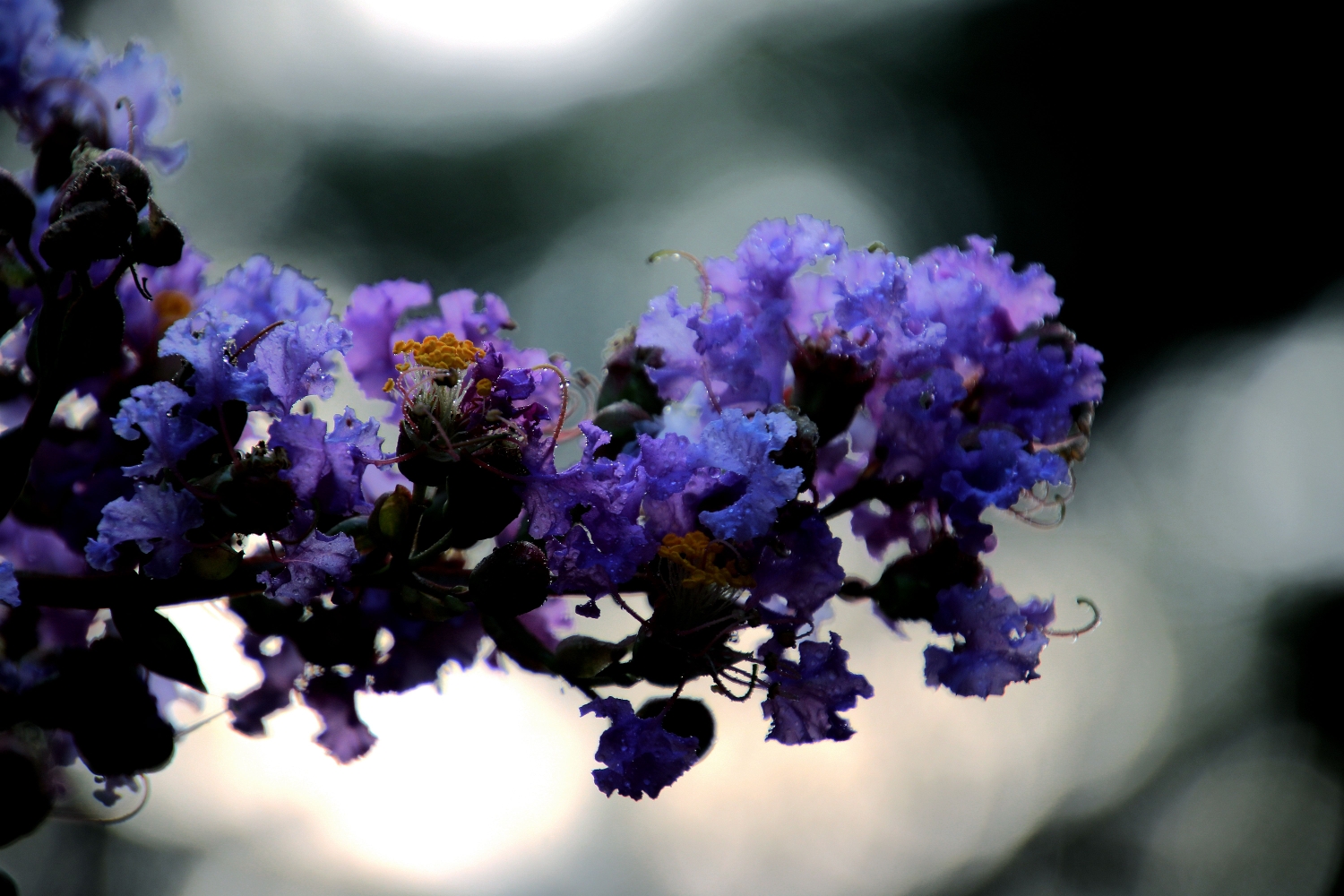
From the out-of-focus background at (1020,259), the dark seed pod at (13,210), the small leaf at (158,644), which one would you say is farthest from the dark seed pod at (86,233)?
the out-of-focus background at (1020,259)

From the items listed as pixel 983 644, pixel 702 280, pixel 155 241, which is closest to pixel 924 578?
pixel 983 644

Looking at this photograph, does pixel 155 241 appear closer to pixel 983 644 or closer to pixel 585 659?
pixel 585 659

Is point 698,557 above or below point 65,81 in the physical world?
below

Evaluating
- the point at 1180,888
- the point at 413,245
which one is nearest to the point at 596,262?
the point at 413,245

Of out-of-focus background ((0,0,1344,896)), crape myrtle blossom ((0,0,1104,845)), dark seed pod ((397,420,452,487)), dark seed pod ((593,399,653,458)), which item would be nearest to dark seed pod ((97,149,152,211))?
crape myrtle blossom ((0,0,1104,845))

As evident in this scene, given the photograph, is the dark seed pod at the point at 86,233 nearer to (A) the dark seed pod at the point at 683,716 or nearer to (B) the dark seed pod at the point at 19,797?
(B) the dark seed pod at the point at 19,797

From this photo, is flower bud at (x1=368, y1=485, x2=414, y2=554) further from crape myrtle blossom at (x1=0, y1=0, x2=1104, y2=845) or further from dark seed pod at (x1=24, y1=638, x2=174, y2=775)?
dark seed pod at (x1=24, y1=638, x2=174, y2=775)
